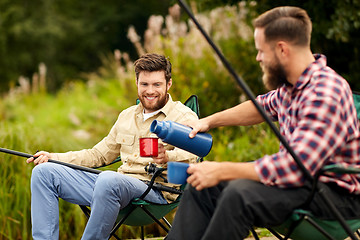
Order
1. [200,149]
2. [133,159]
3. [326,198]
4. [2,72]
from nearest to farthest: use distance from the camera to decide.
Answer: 1. [326,198]
2. [200,149]
3. [133,159]
4. [2,72]

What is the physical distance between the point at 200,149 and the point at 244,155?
2.30m

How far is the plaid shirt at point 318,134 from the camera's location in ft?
6.23

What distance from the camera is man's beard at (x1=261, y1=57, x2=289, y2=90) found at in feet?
6.87

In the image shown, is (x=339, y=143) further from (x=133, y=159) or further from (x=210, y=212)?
→ (x=133, y=159)

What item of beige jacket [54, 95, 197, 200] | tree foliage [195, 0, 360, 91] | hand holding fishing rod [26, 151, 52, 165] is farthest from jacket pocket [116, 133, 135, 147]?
tree foliage [195, 0, 360, 91]

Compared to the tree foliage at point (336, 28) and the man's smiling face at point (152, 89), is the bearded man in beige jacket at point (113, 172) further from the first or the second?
the tree foliage at point (336, 28)

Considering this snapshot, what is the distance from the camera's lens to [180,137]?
244 cm

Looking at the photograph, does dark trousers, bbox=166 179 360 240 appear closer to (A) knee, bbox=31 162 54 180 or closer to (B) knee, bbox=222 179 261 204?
(B) knee, bbox=222 179 261 204

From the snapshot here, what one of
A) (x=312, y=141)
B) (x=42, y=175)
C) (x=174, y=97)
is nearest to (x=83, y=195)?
(x=42, y=175)

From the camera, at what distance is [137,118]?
3096 millimetres

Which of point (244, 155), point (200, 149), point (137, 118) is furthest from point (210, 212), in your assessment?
point (244, 155)

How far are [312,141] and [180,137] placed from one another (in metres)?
0.73

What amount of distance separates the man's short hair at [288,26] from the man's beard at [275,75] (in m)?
0.10

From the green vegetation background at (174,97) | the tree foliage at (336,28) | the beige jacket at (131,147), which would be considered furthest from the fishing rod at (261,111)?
the tree foliage at (336,28)
